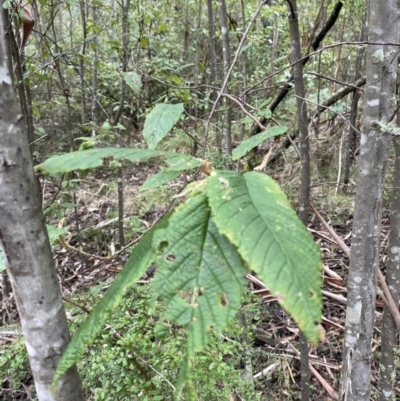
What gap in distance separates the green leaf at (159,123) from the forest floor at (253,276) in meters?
0.23

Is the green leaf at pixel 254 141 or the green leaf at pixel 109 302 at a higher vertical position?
the green leaf at pixel 254 141

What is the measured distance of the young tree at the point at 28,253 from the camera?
688 mm

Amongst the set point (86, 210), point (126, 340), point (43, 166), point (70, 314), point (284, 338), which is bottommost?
point (284, 338)

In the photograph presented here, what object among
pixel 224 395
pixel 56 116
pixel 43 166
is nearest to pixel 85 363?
pixel 224 395

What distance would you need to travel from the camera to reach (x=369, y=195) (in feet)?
4.56

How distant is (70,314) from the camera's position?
2.07 m

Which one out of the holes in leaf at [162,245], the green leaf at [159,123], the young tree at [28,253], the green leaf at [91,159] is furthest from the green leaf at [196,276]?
the green leaf at [159,123]

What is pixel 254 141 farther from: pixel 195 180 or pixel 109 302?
pixel 109 302

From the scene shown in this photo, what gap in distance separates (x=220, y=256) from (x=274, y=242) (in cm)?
9

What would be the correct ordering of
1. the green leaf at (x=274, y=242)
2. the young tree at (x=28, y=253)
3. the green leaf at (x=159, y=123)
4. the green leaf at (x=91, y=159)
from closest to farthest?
1. the green leaf at (x=274, y=242)
2. the green leaf at (x=91, y=159)
3. the young tree at (x=28, y=253)
4. the green leaf at (x=159, y=123)

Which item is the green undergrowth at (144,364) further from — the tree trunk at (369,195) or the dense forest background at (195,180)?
the tree trunk at (369,195)

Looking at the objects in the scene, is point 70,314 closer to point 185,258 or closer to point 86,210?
point 185,258

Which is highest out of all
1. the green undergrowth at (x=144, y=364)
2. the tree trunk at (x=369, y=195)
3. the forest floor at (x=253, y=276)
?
the tree trunk at (x=369, y=195)

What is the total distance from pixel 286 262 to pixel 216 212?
12 cm
